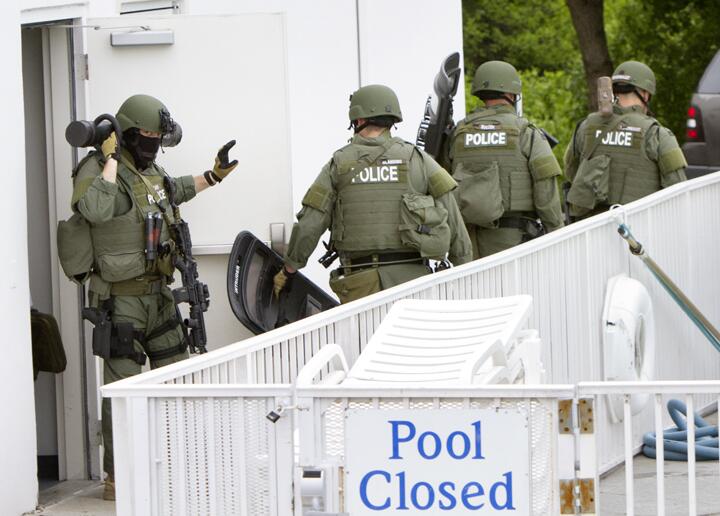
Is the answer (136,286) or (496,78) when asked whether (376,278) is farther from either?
(496,78)

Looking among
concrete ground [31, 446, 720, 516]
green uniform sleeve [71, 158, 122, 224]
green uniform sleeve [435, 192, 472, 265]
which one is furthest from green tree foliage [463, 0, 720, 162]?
green uniform sleeve [71, 158, 122, 224]

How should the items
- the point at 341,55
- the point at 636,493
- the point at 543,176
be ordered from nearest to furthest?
the point at 636,493
the point at 543,176
the point at 341,55

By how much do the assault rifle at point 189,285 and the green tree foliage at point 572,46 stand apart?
9.76 metres

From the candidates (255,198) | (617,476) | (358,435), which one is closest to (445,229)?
(255,198)

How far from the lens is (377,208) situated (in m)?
7.10

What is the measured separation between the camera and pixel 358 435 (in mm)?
3973

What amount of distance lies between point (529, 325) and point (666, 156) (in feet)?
9.04

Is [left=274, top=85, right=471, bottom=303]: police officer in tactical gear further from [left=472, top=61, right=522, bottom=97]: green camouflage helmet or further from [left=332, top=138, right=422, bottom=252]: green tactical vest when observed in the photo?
[left=472, top=61, right=522, bottom=97]: green camouflage helmet

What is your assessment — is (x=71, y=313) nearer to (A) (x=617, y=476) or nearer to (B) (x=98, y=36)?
(B) (x=98, y=36)

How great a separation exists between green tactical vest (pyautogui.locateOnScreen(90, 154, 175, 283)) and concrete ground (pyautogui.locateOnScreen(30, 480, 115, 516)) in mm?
984

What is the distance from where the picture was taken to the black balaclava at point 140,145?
6707mm

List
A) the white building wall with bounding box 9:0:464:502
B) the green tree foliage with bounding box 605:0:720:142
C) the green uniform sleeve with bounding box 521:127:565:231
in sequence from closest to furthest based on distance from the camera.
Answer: the green uniform sleeve with bounding box 521:127:565:231 < the white building wall with bounding box 9:0:464:502 < the green tree foliage with bounding box 605:0:720:142

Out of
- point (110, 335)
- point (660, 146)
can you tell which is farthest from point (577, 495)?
point (660, 146)

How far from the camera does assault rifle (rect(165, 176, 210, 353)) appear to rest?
6680 mm
